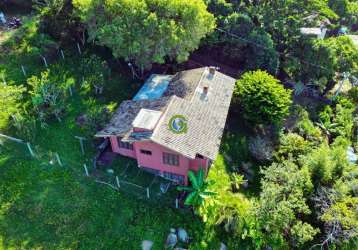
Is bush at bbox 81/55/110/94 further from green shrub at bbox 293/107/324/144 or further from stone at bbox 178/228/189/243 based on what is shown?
green shrub at bbox 293/107/324/144

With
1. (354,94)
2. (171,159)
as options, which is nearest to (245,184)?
(171,159)

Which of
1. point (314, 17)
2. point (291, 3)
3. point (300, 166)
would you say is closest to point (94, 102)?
point (300, 166)

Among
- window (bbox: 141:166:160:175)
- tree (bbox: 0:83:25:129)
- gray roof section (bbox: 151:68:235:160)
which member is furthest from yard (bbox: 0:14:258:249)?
gray roof section (bbox: 151:68:235:160)

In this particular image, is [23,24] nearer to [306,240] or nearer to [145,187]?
[145,187]

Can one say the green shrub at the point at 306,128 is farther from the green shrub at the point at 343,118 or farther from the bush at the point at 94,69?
the bush at the point at 94,69

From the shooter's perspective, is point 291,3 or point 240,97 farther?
point 291,3

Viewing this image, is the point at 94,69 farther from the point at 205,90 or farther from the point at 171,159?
the point at 171,159

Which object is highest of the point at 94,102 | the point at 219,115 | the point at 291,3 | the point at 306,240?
the point at 291,3
